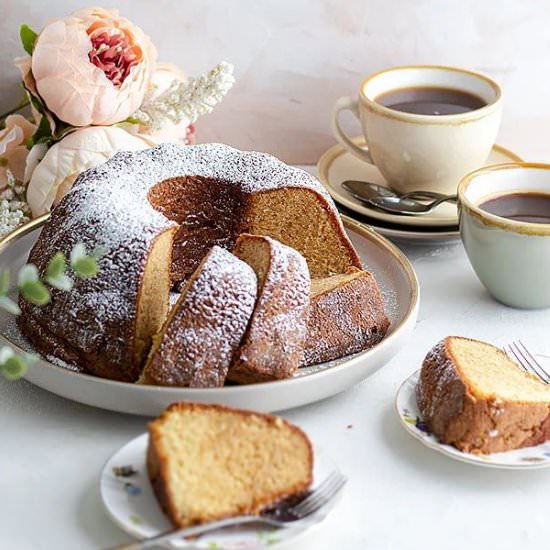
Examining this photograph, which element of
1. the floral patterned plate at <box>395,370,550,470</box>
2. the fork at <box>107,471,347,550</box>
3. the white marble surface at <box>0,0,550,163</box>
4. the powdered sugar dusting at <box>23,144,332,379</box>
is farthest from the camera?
the white marble surface at <box>0,0,550,163</box>

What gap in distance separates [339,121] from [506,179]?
0.51 metres

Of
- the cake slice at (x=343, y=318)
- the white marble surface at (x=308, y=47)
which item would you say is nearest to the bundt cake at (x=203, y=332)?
the cake slice at (x=343, y=318)

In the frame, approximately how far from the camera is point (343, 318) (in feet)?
4.33

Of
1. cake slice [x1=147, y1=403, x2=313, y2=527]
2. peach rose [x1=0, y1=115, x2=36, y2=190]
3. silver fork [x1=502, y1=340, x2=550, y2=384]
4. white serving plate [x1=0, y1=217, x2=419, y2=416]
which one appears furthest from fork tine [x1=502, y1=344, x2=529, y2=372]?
peach rose [x1=0, y1=115, x2=36, y2=190]

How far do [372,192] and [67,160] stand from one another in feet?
1.71

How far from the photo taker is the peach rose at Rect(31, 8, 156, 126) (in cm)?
160

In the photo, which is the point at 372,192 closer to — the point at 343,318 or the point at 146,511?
the point at 343,318

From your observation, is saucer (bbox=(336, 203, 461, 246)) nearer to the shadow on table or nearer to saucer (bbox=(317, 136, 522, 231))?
saucer (bbox=(317, 136, 522, 231))

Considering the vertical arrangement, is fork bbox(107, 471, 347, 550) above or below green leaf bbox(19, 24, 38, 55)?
below

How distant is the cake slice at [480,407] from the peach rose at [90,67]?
2.44 ft

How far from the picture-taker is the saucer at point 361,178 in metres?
1.66

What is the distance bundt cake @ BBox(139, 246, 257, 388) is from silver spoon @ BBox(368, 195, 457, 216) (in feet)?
1.80

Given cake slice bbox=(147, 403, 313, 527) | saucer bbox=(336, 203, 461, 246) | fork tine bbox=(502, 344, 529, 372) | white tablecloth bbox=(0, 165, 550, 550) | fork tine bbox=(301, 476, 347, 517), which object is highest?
cake slice bbox=(147, 403, 313, 527)

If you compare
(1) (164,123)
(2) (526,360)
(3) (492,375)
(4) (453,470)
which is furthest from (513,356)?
(1) (164,123)
